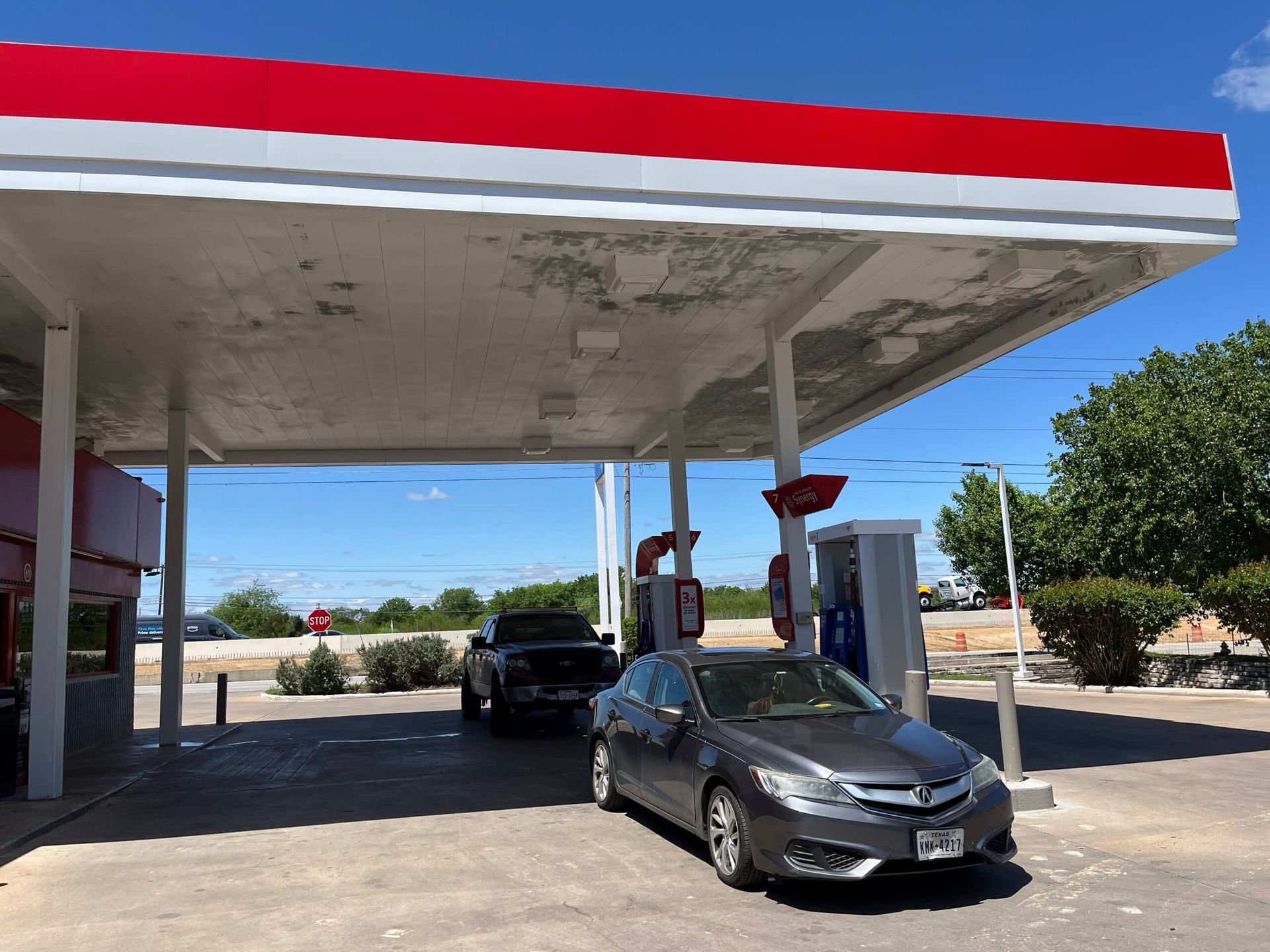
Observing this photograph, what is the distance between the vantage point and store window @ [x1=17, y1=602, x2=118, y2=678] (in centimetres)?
1225

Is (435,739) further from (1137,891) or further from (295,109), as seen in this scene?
(1137,891)

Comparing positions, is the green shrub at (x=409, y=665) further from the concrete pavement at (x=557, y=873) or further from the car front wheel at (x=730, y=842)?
the car front wheel at (x=730, y=842)

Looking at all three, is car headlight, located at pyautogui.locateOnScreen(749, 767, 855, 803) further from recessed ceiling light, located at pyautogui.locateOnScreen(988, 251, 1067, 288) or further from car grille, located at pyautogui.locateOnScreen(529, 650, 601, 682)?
car grille, located at pyautogui.locateOnScreen(529, 650, 601, 682)

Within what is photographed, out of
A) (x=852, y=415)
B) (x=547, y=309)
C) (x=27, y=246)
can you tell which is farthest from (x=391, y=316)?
(x=852, y=415)

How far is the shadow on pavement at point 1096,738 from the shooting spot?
1039 cm

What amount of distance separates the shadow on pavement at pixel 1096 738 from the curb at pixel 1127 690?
287cm

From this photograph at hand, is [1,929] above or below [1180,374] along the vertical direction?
below

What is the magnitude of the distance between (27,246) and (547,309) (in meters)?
5.19

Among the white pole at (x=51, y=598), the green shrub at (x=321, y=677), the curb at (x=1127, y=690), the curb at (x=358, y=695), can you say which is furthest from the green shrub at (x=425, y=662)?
the white pole at (x=51, y=598)

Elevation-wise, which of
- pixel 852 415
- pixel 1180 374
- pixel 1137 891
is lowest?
pixel 1137 891

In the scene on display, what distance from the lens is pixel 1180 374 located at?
2430cm

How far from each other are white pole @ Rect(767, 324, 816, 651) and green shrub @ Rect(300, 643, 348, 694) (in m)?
18.3

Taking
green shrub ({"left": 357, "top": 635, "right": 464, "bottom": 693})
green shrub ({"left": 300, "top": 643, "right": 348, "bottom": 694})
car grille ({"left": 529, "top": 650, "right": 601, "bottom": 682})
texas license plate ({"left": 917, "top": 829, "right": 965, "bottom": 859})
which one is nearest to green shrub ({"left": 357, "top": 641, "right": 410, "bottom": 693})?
green shrub ({"left": 357, "top": 635, "right": 464, "bottom": 693})

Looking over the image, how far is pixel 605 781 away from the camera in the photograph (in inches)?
328
